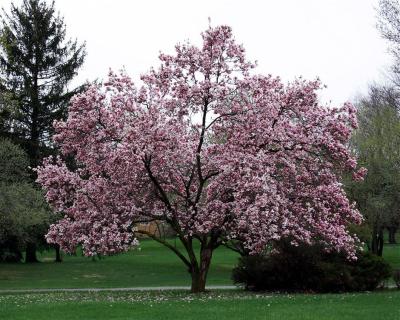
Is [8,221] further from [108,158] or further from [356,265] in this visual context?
[356,265]

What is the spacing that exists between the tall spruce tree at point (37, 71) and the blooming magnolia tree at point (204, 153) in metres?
22.3

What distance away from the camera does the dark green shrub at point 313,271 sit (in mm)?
20141

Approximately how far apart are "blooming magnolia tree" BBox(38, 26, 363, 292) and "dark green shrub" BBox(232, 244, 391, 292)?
2.25 metres

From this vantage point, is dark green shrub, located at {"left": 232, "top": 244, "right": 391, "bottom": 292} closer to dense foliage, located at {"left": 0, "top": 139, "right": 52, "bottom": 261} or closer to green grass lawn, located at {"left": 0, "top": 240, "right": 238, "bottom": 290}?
green grass lawn, located at {"left": 0, "top": 240, "right": 238, "bottom": 290}

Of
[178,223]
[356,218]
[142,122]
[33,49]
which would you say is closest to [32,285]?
[178,223]

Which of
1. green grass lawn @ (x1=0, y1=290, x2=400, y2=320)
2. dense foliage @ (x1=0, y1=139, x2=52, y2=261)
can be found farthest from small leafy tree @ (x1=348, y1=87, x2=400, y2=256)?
green grass lawn @ (x1=0, y1=290, x2=400, y2=320)

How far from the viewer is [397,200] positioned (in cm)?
3416

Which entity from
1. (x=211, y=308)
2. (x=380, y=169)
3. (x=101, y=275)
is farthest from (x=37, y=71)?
(x=211, y=308)

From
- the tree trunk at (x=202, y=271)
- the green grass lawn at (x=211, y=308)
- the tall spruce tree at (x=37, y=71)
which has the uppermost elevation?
the tall spruce tree at (x=37, y=71)

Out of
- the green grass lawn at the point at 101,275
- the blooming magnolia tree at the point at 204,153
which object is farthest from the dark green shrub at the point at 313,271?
the green grass lawn at the point at 101,275

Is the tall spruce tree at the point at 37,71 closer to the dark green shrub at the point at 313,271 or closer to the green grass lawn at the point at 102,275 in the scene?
the green grass lawn at the point at 102,275

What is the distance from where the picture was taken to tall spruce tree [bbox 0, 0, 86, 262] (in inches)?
1558

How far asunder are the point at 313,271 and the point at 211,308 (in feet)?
24.6

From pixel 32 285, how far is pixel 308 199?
15.7m
